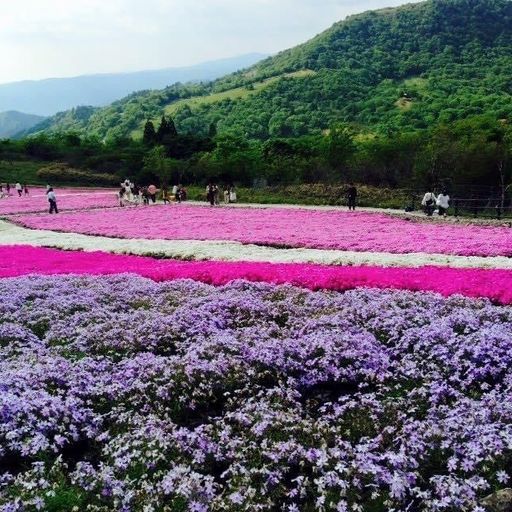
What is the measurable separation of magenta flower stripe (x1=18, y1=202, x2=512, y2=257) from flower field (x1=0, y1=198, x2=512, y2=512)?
7.47 m

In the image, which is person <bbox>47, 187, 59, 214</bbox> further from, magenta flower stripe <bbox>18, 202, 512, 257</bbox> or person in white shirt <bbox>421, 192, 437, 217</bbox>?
person in white shirt <bbox>421, 192, 437, 217</bbox>

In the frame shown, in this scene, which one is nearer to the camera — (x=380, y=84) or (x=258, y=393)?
(x=258, y=393)

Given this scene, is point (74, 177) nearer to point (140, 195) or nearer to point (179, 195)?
point (140, 195)

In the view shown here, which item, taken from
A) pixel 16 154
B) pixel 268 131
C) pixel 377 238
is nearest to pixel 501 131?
pixel 377 238

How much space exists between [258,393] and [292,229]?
21803mm

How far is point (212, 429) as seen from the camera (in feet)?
22.1

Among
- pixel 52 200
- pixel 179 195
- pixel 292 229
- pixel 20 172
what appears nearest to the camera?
pixel 292 229

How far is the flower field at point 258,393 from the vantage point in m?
5.54

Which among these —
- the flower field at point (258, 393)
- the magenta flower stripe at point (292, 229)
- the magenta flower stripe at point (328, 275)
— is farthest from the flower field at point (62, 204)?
the flower field at point (258, 393)

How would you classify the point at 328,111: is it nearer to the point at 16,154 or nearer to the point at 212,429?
the point at 16,154

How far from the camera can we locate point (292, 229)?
95.7 feet

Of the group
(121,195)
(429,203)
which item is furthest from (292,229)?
(121,195)

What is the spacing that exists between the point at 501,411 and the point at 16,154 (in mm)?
110449

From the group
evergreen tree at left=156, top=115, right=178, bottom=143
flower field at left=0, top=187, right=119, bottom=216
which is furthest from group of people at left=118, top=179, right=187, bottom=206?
evergreen tree at left=156, top=115, right=178, bottom=143
